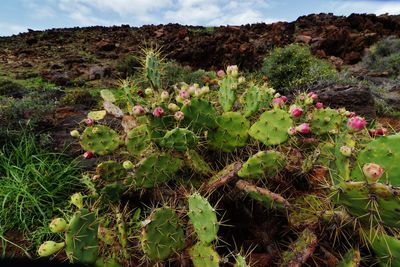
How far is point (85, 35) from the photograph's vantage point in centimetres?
2416

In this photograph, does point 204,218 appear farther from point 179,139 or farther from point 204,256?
point 179,139

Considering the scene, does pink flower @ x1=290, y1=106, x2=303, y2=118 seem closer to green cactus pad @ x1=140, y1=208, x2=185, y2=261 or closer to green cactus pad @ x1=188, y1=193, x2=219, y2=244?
green cactus pad @ x1=188, y1=193, x2=219, y2=244

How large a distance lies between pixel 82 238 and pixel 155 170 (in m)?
0.80

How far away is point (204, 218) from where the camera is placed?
2990 millimetres

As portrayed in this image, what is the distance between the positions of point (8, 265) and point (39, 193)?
2.38 m

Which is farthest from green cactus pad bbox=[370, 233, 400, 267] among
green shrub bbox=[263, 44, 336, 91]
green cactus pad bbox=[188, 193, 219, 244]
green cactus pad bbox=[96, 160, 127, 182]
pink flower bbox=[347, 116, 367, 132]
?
green shrub bbox=[263, 44, 336, 91]

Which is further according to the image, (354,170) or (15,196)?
(15,196)

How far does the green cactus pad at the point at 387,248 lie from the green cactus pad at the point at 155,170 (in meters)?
1.55

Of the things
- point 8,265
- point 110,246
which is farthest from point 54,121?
point 8,265

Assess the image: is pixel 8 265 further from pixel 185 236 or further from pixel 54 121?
pixel 54 121

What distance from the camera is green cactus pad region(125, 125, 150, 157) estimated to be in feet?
13.1

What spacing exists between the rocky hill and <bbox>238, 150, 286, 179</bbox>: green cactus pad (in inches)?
307

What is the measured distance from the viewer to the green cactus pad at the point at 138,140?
3992mm

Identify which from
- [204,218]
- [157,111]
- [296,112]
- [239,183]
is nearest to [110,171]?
[157,111]
